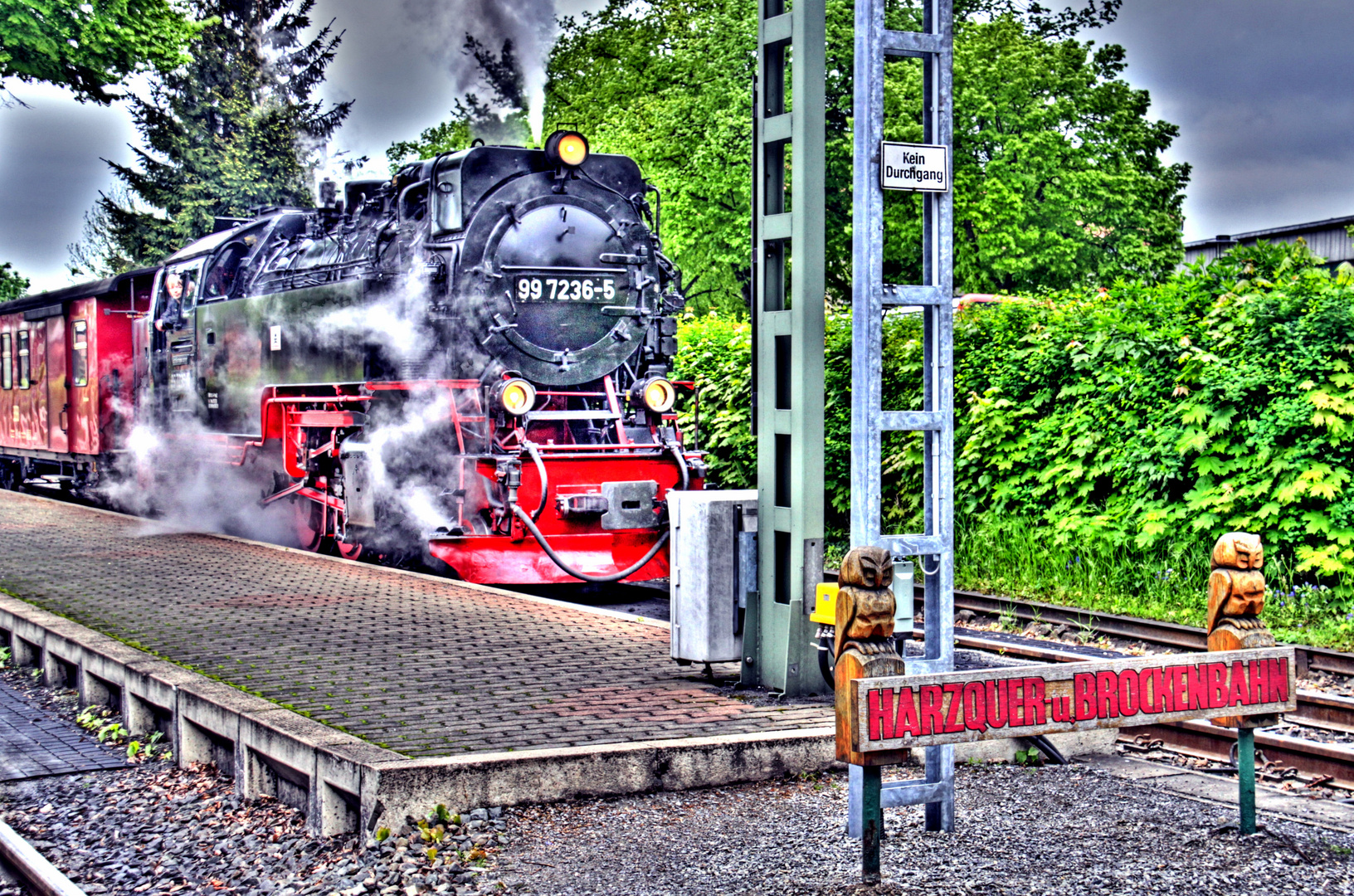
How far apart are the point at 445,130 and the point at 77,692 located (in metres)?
42.0

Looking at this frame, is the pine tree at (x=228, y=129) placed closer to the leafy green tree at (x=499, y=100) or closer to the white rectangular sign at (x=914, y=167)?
the leafy green tree at (x=499, y=100)

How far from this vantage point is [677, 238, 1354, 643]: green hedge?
9031 mm

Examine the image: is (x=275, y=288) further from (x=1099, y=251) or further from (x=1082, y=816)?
(x=1099, y=251)

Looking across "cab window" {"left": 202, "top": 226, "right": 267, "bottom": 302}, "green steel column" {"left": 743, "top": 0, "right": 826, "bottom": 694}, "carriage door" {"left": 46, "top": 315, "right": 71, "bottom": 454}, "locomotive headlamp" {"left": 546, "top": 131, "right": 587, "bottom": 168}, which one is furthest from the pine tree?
"green steel column" {"left": 743, "top": 0, "right": 826, "bottom": 694}

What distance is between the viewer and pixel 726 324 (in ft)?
56.6

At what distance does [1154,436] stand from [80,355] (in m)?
15.5

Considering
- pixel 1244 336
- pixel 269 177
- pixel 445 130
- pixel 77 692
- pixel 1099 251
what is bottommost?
pixel 77 692

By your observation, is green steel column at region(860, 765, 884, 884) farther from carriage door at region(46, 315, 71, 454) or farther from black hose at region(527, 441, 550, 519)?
carriage door at region(46, 315, 71, 454)

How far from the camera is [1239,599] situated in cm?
497

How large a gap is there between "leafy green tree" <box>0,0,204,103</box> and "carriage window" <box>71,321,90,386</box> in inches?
147

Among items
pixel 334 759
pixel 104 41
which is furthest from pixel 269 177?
pixel 334 759

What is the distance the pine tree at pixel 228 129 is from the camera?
35.6 m

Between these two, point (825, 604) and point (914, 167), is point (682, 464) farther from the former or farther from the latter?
point (914, 167)

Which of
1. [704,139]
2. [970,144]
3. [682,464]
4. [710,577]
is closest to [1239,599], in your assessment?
[710,577]
